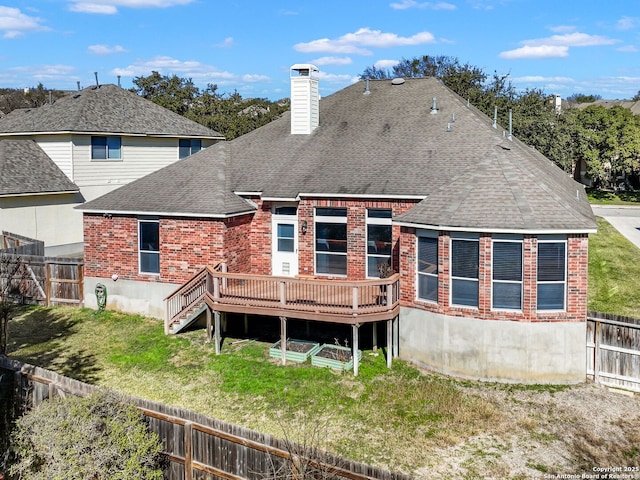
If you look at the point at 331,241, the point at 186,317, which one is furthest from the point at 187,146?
the point at 186,317

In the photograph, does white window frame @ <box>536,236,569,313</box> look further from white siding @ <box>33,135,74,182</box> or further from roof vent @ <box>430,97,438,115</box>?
white siding @ <box>33,135,74,182</box>

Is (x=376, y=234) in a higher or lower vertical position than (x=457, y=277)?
higher

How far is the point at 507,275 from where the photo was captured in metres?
12.6

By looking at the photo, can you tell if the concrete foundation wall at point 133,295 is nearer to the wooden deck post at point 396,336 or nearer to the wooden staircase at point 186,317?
the wooden staircase at point 186,317

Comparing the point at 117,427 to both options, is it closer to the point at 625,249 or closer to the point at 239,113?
the point at 625,249

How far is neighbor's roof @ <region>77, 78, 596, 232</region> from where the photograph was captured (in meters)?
12.9

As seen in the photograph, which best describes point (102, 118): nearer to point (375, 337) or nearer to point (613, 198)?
point (375, 337)

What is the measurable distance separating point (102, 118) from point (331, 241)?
16.8 m

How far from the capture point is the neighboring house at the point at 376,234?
12.4 metres

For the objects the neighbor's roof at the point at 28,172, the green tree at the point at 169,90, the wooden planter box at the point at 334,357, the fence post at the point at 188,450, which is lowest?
the wooden planter box at the point at 334,357

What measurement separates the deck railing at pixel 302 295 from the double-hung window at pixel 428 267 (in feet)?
2.04

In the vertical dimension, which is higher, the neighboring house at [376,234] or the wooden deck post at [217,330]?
the neighboring house at [376,234]

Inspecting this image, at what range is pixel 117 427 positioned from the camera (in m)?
7.35

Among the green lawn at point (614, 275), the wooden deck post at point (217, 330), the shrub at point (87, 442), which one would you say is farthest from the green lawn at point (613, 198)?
the shrub at point (87, 442)
